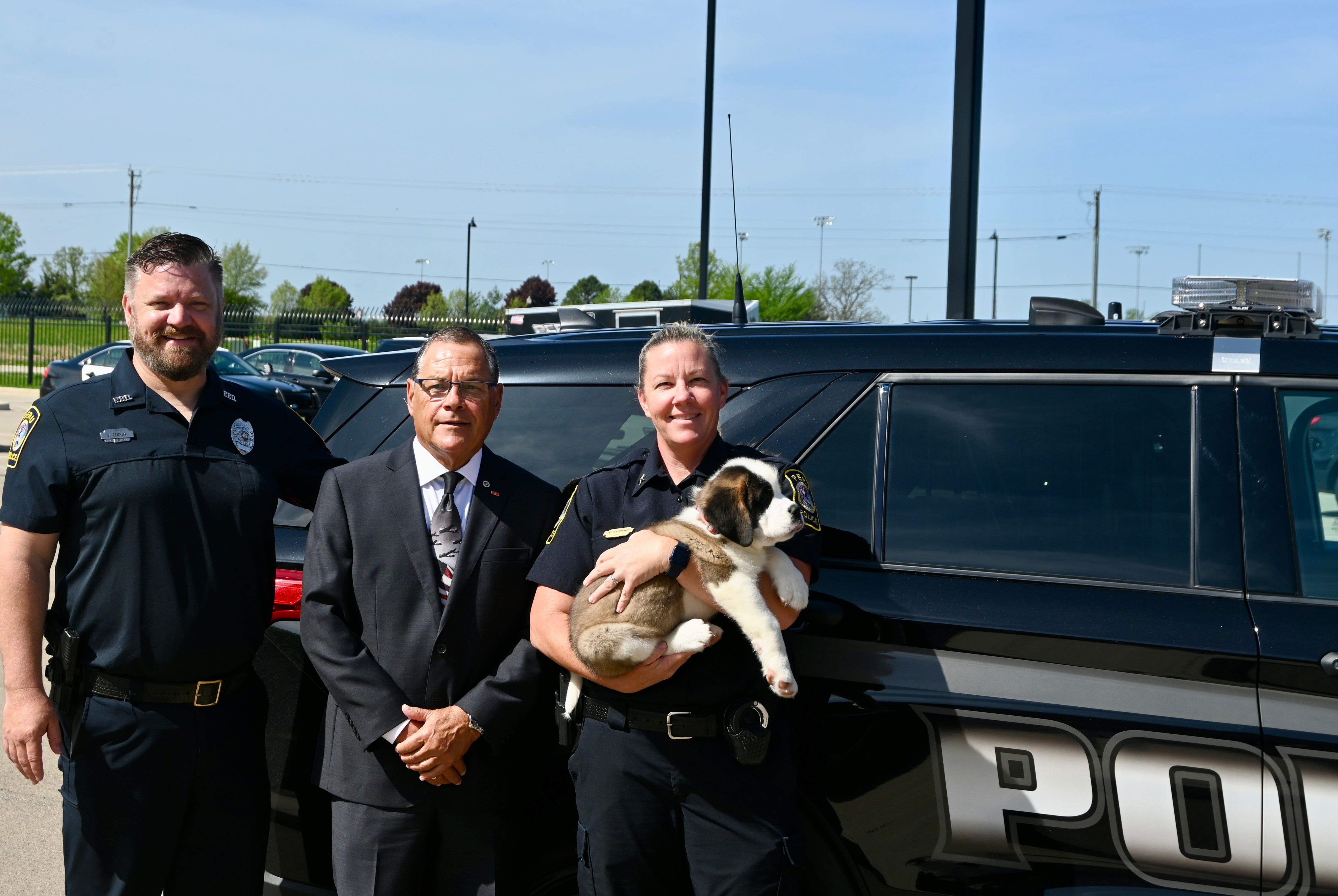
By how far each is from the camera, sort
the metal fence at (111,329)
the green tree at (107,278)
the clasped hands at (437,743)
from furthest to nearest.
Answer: the green tree at (107,278)
the metal fence at (111,329)
the clasped hands at (437,743)

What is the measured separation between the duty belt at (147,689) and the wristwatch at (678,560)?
132 cm

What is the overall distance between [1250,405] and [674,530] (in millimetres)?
1323

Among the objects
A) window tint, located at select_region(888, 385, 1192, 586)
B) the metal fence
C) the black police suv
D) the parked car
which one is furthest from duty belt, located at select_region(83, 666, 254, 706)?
the metal fence

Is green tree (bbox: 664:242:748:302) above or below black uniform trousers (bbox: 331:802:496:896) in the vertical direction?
above


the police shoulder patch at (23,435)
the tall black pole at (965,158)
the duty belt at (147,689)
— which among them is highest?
the tall black pole at (965,158)

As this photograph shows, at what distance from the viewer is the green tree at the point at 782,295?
117 feet

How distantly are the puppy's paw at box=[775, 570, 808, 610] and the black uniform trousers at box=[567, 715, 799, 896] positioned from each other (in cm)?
27

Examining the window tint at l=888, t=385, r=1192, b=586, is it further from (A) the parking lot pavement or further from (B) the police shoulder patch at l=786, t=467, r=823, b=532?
(A) the parking lot pavement

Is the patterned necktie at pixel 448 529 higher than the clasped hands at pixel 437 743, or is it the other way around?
the patterned necktie at pixel 448 529

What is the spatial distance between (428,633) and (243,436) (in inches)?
31.9

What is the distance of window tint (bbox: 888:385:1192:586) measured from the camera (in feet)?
7.98

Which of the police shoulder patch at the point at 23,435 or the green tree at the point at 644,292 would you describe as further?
the green tree at the point at 644,292

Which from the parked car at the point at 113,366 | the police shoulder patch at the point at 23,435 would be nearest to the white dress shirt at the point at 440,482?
the police shoulder patch at the point at 23,435

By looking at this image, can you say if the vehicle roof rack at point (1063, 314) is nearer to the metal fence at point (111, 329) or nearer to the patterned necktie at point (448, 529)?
the patterned necktie at point (448, 529)
